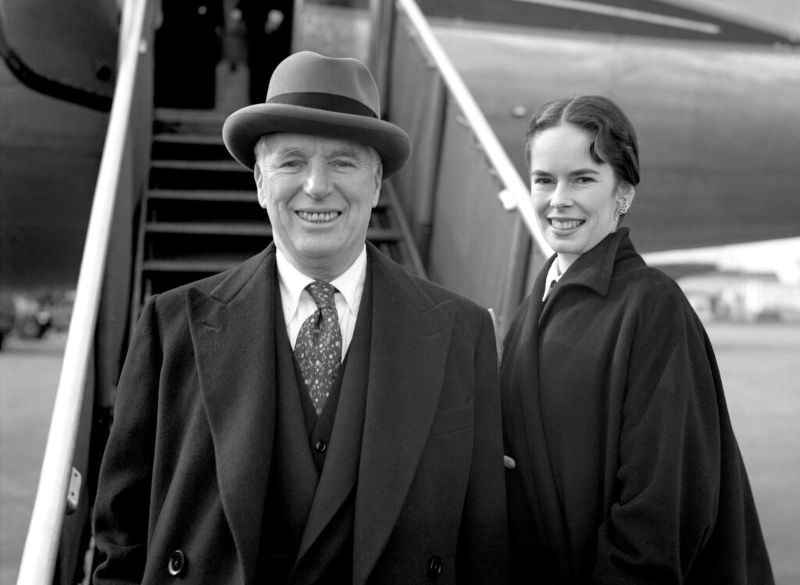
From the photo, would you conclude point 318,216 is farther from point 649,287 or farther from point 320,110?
point 649,287

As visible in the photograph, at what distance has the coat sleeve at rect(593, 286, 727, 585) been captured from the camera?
5.20 feet

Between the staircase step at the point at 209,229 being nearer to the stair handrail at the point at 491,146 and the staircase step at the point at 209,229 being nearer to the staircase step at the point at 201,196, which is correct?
the staircase step at the point at 201,196

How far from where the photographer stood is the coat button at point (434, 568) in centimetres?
162

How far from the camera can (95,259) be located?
308 centimetres

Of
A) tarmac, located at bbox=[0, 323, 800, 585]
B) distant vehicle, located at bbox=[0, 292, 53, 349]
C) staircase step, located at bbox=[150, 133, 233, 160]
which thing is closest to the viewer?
staircase step, located at bbox=[150, 133, 233, 160]

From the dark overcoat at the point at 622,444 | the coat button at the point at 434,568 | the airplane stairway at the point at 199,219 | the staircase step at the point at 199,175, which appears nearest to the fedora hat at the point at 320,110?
the dark overcoat at the point at 622,444

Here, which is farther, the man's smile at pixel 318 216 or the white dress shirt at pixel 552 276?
the white dress shirt at pixel 552 276

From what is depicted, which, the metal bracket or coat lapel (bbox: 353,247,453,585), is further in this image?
the metal bracket

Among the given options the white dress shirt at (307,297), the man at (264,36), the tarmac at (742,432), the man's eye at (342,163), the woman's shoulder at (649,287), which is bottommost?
the tarmac at (742,432)

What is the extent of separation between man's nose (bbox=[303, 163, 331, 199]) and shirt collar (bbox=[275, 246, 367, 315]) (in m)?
0.17

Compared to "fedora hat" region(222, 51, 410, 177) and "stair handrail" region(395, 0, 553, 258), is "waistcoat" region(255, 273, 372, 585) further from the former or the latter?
"stair handrail" region(395, 0, 553, 258)

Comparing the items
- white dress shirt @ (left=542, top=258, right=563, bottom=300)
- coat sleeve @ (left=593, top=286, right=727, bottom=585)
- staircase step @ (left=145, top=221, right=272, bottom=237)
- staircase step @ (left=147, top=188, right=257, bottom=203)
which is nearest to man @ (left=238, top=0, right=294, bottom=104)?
staircase step @ (left=147, top=188, right=257, bottom=203)

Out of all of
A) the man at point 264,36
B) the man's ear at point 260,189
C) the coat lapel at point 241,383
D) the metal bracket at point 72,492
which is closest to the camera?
the coat lapel at point 241,383

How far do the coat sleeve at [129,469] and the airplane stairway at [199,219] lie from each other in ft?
8.64
